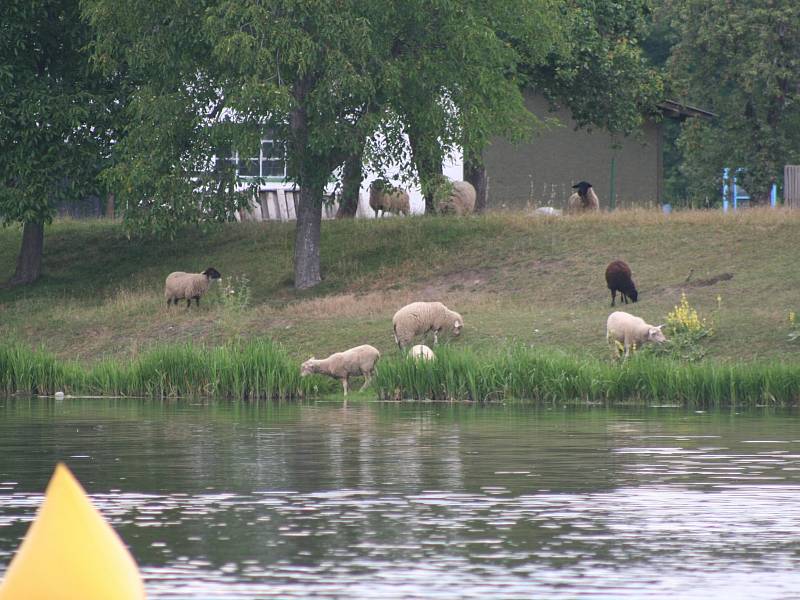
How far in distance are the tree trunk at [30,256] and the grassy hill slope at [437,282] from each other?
15.8 inches

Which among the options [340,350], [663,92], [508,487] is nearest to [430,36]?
[340,350]

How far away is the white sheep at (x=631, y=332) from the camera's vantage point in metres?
32.1

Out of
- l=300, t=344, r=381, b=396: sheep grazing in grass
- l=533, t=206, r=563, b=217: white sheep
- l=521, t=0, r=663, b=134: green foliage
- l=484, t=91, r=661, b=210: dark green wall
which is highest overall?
l=521, t=0, r=663, b=134: green foliage

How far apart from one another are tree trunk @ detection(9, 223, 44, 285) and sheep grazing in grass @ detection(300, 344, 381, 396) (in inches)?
740

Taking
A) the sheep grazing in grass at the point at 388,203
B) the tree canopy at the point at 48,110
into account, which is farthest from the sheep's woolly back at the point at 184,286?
the sheep grazing in grass at the point at 388,203

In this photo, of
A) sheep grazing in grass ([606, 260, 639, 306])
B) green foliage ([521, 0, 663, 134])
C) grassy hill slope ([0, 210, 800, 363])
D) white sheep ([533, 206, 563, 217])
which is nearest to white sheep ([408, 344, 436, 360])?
grassy hill slope ([0, 210, 800, 363])

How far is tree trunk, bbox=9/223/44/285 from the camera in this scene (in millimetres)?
48625

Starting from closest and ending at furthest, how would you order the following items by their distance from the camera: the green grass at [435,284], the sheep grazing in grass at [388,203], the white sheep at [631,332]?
1. the white sheep at [631,332]
2. the green grass at [435,284]
3. the sheep grazing in grass at [388,203]

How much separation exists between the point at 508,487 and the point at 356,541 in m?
3.82

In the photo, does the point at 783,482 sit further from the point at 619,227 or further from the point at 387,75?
the point at 619,227

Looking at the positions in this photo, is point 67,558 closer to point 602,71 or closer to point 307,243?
point 307,243

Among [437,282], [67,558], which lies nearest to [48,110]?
[437,282]

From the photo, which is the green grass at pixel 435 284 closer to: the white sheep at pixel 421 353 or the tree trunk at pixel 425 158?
the white sheep at pixel 421 353

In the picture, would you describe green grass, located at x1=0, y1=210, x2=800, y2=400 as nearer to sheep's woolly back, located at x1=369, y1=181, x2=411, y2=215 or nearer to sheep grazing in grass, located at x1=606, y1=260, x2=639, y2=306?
sheep grazing in grass, located at x1=606, y1=260, x2=639, y2=306
